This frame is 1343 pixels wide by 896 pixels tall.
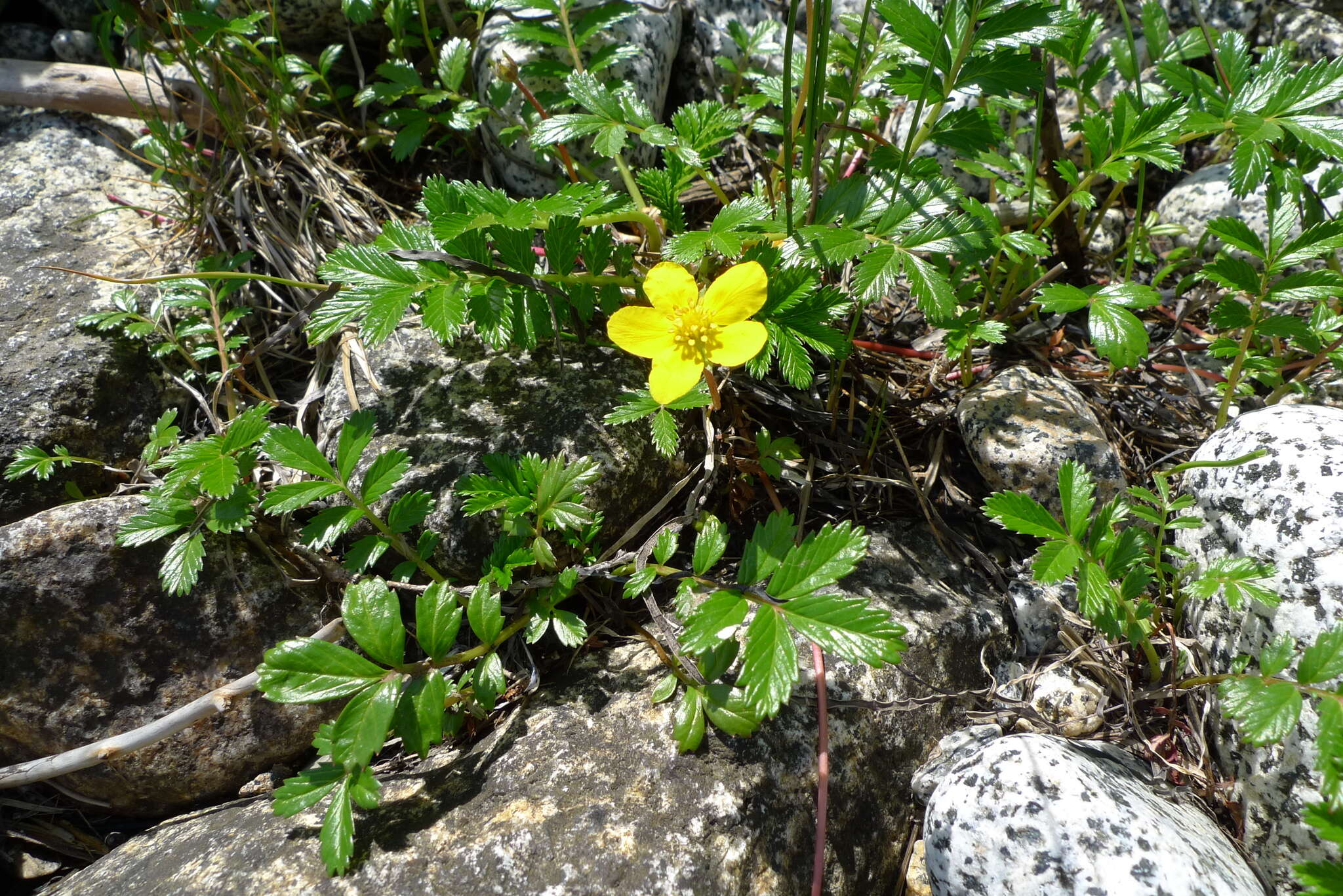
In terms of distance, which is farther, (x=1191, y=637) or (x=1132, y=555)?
(x=1191, y=637)

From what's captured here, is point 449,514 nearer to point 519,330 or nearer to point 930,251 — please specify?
point 519,330

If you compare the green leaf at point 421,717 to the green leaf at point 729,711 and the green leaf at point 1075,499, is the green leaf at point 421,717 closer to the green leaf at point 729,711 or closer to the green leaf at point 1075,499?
the green leaf at point 729,711

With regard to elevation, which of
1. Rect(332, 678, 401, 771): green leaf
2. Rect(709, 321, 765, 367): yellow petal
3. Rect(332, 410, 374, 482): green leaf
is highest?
Rect(709, 321, 765, 367): yellow petal

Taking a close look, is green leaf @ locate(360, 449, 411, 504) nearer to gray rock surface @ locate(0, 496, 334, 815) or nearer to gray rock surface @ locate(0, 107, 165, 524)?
gray rock surface @ locate(0, 496, 334, 815)

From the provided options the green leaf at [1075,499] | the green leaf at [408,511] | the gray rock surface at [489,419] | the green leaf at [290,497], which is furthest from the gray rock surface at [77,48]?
the green leaf at [1075,499]

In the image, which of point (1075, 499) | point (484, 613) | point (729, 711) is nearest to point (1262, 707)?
point (1075, 499)

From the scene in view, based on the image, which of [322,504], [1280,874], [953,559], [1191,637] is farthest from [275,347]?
[1280,874]

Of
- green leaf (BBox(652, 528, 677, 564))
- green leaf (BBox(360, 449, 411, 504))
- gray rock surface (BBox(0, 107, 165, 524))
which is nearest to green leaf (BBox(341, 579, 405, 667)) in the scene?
green leaf (BBox(360, 449, 411, 504))
